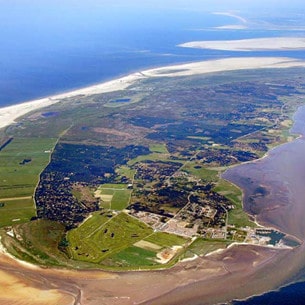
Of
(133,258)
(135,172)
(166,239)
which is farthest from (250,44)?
(133,258)

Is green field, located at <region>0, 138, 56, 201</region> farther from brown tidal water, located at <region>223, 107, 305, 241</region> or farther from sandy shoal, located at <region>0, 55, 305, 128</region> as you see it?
brown tidal water, located at <region>223, 107, 305, 241</region>

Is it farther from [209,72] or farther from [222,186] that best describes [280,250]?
[209,72]

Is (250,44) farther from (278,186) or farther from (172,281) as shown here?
(172,281)

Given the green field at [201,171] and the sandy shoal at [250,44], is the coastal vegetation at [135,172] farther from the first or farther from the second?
the sandy shoal at [250,44]

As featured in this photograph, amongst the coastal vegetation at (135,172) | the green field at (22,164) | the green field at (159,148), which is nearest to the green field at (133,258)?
the coastal vegetation at (135,172)

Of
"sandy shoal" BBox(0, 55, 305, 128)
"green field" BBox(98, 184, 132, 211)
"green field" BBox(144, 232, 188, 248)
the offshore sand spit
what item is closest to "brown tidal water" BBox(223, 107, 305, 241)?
the offshore sand spit
